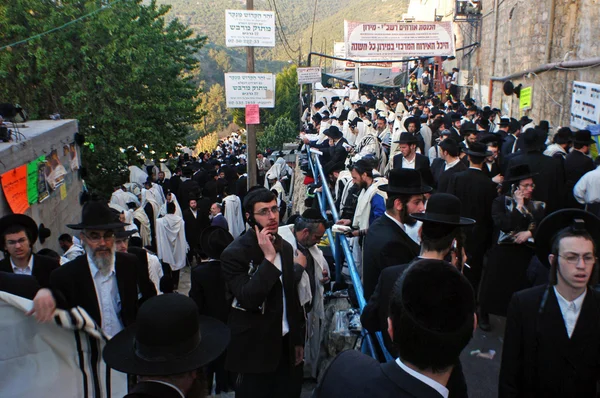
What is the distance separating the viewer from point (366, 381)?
1740 millimetres

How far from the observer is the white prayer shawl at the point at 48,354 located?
263cm

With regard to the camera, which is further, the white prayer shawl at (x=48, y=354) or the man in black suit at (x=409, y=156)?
the man in black suit at (x=409, y=156)

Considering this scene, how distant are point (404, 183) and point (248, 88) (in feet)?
26.4

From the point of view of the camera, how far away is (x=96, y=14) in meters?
15.9

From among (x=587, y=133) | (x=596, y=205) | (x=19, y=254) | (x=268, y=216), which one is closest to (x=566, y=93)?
(x=587, y=133)

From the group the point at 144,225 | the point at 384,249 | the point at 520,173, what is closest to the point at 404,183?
the point at 384,249

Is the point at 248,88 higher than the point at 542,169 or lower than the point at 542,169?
higher

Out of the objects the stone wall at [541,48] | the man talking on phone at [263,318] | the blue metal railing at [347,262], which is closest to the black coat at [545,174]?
the blue metal railing at [347,262]

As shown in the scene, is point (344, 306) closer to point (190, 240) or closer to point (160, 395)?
point (160, 395)

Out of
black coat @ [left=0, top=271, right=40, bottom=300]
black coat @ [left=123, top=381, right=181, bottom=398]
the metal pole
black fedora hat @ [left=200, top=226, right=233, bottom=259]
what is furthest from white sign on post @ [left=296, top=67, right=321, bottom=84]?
black coat @ [left=123, top=381, right=181, bottom=398]

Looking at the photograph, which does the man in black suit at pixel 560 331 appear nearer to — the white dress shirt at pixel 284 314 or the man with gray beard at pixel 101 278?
the white dress shirt at pixel 284 314

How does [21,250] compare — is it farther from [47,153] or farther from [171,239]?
[47,153]

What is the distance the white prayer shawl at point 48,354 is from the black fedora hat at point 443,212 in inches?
76.1

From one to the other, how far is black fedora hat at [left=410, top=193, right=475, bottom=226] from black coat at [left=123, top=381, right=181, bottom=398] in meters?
1.60
